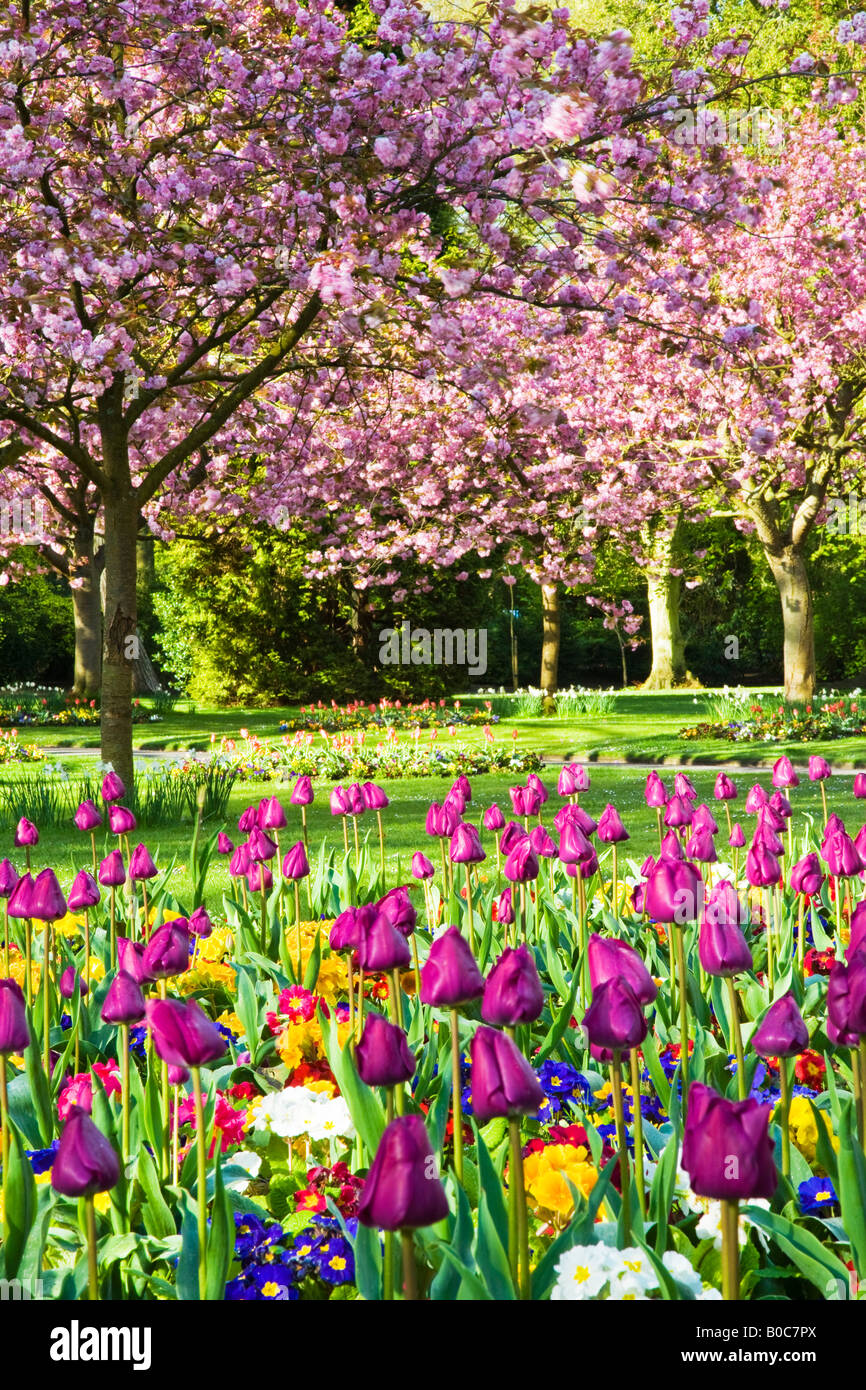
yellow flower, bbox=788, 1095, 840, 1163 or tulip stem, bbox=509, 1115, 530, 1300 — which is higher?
tulip stem, bbox=509, 1115, 530, 1300

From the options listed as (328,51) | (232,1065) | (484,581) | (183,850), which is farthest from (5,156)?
(484,581)

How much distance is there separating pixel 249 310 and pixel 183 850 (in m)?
3.83

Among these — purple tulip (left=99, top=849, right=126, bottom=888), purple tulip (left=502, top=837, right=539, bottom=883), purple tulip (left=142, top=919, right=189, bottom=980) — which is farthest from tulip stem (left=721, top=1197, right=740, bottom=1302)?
purple tulip (left=99, top=849, right=126, bottom=888)

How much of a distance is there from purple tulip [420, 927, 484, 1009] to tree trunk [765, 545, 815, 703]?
16.6 m

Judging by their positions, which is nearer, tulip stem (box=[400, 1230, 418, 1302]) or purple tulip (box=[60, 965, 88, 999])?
tulip stem (box=[400, 1230, 418, 1302])

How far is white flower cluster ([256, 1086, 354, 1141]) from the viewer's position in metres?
2.27

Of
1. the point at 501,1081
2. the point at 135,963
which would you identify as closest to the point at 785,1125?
the point at 501,1081

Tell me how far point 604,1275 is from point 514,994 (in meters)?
0.39

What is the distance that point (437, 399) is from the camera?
12.5 meters

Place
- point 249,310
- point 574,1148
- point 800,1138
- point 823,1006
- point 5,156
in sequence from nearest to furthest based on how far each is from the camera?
point 574,1148, point 800,1138, point 823,1006, point 5,156, point 249,310

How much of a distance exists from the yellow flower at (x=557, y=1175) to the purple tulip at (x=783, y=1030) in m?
0.43

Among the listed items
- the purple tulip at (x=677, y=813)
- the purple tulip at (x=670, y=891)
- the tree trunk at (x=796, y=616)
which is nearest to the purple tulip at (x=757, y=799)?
the purple tulip at (x=677, y=813)

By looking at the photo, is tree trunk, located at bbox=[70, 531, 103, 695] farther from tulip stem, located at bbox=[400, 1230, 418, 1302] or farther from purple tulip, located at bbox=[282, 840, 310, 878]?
tulip stem, located at bbox=[400, 1230, 418, 1302]
